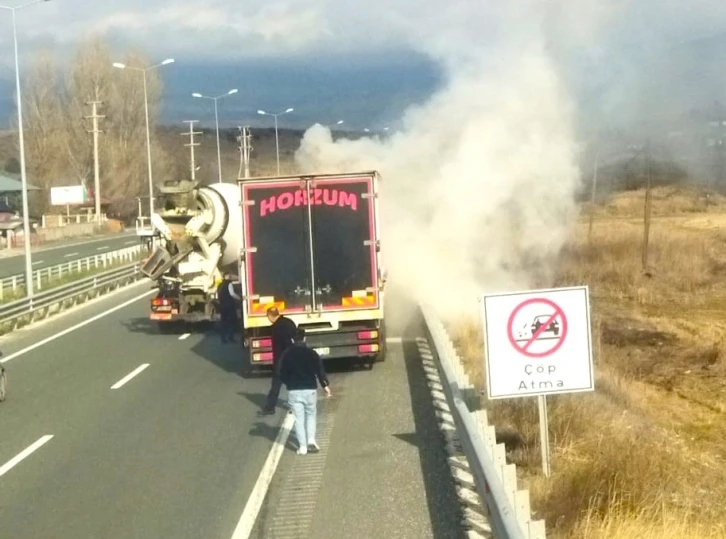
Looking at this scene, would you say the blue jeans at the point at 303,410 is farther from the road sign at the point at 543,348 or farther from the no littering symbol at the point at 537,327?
the no littering symbol at the point at 537,327

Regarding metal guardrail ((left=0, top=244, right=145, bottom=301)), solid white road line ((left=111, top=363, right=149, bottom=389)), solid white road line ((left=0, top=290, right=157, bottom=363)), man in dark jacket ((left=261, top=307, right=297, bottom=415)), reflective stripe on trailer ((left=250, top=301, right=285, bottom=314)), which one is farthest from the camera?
metal guardrail ((left=0, top=244, right=145, bottom=301))

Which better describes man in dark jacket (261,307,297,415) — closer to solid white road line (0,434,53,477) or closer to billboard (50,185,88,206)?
solid white road line (0,434,53,477)

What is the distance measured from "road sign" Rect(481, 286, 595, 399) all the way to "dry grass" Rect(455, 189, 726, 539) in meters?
0.89

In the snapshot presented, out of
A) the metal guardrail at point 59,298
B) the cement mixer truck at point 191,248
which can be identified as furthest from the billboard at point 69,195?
the cement mixer truck at point 191,248

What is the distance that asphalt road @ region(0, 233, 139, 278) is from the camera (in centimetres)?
5500

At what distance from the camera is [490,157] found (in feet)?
80.8

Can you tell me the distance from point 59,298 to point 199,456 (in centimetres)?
2228

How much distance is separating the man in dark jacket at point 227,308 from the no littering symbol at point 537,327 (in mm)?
14267

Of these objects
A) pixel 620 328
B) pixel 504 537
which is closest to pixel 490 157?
pixel 620 328

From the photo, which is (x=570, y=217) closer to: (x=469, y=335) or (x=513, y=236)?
(x=513, y=236)

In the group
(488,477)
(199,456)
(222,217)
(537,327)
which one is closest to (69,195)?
(222,217)

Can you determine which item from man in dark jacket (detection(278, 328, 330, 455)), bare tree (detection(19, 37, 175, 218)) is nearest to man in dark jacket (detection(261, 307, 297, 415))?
man in dark jacket (detection(278, 328, 330, 455))

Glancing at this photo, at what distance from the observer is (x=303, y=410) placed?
41.1 ft

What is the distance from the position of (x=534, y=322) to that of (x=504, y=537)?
10.8ft
